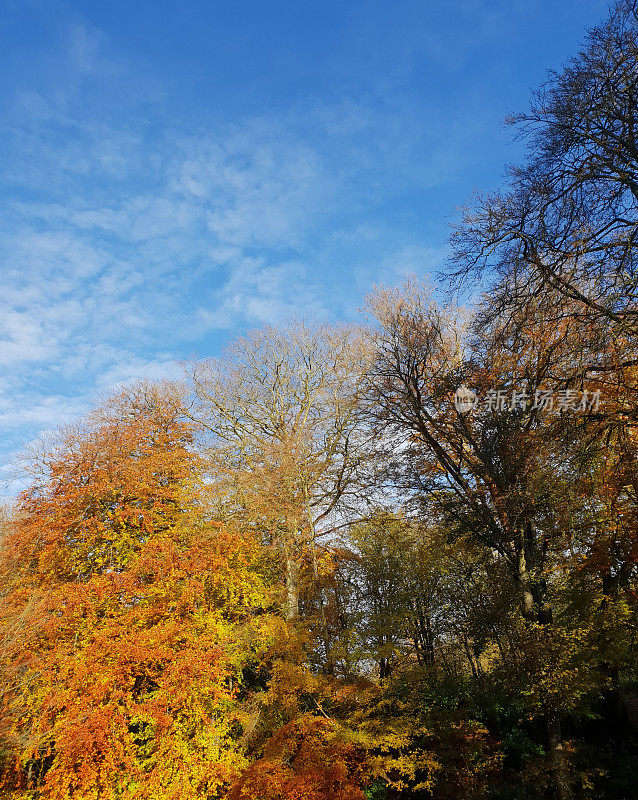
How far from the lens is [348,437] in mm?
18203

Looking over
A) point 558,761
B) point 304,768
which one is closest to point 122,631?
point 304,768

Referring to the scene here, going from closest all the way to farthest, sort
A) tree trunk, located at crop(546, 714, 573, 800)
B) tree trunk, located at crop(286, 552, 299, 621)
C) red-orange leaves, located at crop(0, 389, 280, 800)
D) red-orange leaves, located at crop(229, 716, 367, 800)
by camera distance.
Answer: tree trunk, located at crop(546, 714, 573, 800) → red-orange leaves, located at crop(229, 716, 367, 800) → red-orange leaves, located at crop(0, 389, 280, 800) → tree trunk, located at crop(286, 552, 299, 621)

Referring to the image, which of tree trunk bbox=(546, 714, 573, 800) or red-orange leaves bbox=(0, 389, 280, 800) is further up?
red-orange leaves bbox=(0, 389, 280, 800)

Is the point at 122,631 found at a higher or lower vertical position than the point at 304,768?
higher

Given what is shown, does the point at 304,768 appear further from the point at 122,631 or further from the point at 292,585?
the point at 292,585

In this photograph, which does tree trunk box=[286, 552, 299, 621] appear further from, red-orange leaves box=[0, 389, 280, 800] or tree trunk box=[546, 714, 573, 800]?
tree trunk box=[546, 714, 573, 800]

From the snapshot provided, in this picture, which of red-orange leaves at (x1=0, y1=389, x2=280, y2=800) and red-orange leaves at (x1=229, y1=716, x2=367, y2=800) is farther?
red-orange leaves at (x1=0, y1=389, x2=280, y2=800)

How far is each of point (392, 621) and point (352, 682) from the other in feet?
9.60

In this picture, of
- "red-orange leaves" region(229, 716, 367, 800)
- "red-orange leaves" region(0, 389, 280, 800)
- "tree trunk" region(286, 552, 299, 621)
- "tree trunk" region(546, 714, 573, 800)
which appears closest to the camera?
"tree trunk" region(546, 714, 573, 800)

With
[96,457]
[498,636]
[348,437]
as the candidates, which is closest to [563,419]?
[498,636]

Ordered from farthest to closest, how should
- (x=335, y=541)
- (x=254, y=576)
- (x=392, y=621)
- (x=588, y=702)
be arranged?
(x=335, y=541) < (x=392, y=621) < (x=254, y=576) < (x=588, y=702)

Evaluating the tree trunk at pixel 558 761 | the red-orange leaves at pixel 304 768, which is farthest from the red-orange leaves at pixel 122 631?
the tree trunk at pixel 558 761

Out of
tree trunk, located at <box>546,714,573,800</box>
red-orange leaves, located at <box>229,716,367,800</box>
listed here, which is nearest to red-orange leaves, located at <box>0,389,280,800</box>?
red-orange leaves, located at <box>229,716,367,800</box>

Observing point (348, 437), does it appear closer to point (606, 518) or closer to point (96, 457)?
point (96, 457)
